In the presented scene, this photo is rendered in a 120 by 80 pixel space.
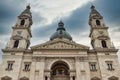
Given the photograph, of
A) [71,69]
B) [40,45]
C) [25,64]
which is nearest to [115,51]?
[71,69]

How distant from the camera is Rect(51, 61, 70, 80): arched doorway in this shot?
106ft

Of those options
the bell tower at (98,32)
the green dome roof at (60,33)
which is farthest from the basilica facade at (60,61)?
the green dome roof at (60,33)

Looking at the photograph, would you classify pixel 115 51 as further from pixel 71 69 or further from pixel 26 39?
pixel 26 39

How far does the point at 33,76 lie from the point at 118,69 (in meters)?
16.6

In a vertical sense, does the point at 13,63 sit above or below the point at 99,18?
below

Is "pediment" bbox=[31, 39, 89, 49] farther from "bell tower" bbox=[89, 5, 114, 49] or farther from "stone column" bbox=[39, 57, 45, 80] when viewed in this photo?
"bell tower" bbox=[89, 5, 114, 49]

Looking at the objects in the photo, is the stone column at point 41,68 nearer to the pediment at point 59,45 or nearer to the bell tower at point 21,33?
the pediment at point 59,45

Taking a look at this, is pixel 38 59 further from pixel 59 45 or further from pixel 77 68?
pixel 77 68

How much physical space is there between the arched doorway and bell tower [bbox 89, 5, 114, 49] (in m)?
8.09

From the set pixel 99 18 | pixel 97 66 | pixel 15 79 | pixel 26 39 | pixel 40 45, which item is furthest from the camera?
pixel 99 18

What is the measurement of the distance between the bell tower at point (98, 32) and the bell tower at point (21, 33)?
15.8m

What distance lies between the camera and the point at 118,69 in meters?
31.0

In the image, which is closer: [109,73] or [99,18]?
[109,73]

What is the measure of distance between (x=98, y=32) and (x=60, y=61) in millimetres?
11924
